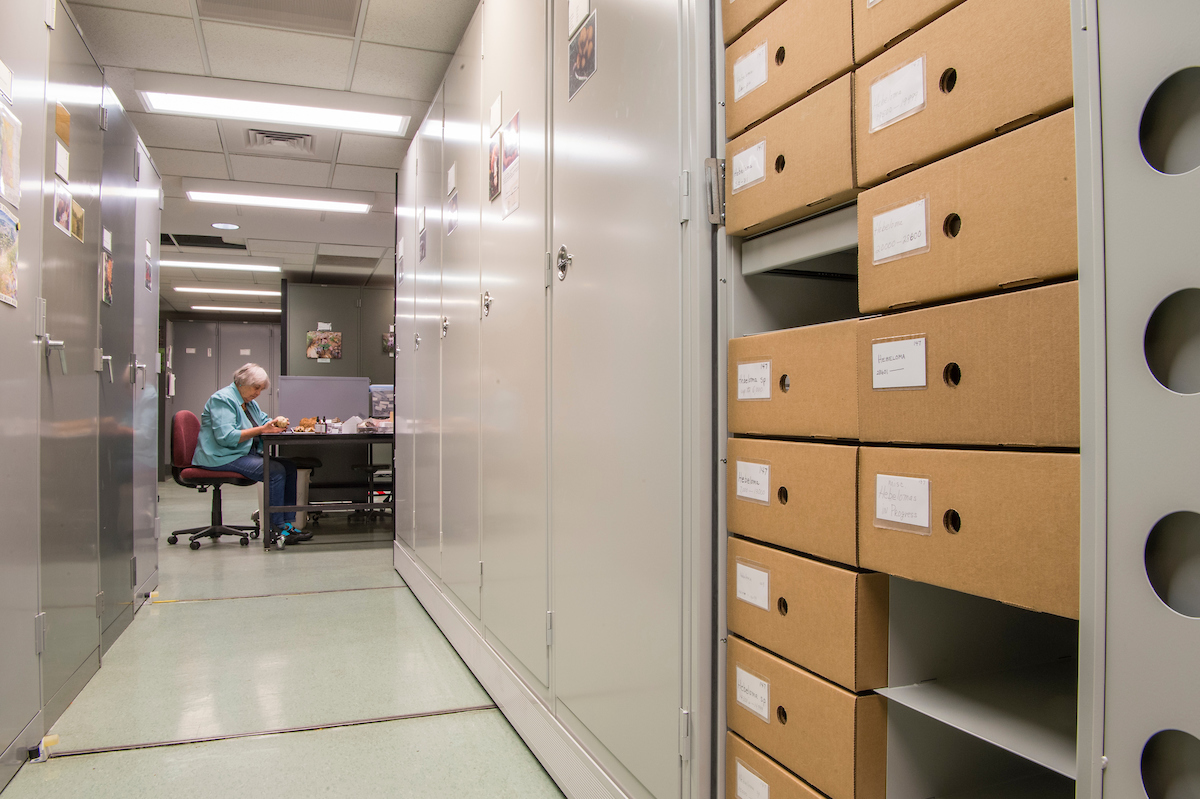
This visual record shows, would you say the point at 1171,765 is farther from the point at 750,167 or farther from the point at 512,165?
the point at 512,165

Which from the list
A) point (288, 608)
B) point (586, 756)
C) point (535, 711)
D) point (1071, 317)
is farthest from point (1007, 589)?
point (288, 608)

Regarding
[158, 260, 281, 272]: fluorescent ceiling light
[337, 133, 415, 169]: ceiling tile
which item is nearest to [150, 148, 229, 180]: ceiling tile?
[337, 133, 415, 169]: ceiling tile

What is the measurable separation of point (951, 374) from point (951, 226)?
0.17 m

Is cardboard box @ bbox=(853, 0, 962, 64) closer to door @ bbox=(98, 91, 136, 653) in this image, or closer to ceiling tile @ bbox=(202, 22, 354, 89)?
door @ bbox=(98, 91, 136, 653)

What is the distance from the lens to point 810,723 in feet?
3.31

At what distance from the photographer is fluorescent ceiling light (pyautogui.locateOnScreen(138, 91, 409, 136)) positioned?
435 centimetres

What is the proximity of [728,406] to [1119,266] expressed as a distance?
2.27ft

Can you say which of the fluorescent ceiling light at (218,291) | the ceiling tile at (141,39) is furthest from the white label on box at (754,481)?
the fluorescent ceiling light at (218,291)

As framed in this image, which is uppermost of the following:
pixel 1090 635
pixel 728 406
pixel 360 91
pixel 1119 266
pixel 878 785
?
pixel 360 91

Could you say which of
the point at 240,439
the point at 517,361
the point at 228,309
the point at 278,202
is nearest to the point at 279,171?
the point at 278,202

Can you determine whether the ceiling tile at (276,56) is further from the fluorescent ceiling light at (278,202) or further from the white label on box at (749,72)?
the white label on box at (749,72)

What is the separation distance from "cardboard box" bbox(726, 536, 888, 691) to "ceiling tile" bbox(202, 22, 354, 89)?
3.66 m

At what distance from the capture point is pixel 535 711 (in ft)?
6.43

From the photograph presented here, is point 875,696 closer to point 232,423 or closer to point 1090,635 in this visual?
point 1090,635
